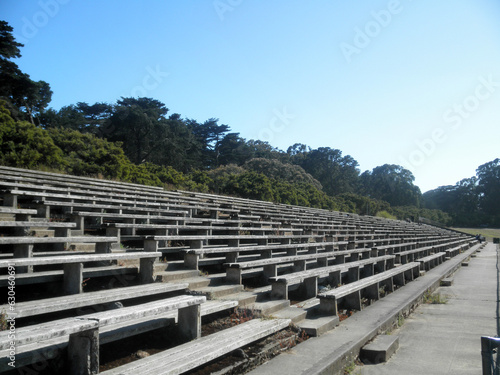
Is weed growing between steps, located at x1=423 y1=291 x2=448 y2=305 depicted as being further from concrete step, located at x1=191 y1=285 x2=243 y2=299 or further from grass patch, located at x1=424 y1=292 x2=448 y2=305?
concrete step, located at x1=191 y1=285 x2=243 y2=299

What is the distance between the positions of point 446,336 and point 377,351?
150 cm

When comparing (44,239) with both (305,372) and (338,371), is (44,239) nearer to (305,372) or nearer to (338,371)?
(305,372)

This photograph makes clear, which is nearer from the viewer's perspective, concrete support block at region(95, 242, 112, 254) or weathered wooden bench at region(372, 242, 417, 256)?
concrete support block at region(95, 242, 112, 254)

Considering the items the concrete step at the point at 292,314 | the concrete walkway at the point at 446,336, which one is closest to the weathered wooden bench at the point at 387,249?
the concrete walkway at the point at 446,336

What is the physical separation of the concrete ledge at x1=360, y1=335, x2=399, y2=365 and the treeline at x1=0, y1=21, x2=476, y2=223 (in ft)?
39.3

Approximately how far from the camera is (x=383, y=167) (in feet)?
277

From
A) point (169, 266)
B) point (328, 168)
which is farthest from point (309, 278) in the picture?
point (328, 168)

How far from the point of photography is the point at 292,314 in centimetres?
394

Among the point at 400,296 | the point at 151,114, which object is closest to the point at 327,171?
the point at 151,114

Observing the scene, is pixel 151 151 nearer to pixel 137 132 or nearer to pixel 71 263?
pixel 137 132

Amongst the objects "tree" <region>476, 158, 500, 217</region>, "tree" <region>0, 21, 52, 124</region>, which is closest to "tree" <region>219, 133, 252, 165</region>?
"tree" <region>0, 21, 52, 124</region>

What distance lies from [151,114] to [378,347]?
3657 centimetres

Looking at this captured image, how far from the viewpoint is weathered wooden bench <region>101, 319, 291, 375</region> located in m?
2.14

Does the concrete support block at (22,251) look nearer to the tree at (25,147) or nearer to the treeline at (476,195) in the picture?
the tree at (25,147)
